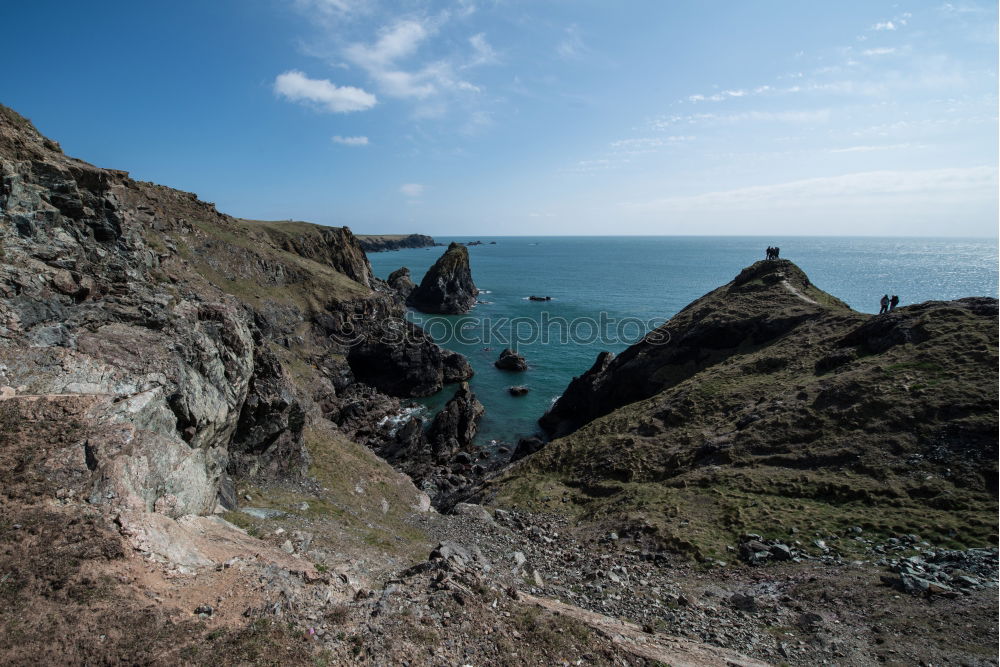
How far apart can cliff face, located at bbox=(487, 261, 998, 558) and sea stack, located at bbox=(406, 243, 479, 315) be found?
76.9 m

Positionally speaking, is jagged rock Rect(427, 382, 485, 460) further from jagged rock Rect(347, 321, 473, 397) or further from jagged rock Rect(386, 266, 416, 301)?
jagged rock Rect(386, 266, 416, 301)

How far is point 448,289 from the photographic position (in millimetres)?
117500

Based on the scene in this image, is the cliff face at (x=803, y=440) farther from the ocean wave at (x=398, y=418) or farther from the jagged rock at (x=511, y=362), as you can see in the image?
the jagged rock at (x=511, y=362)

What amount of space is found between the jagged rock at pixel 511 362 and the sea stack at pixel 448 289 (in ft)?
144

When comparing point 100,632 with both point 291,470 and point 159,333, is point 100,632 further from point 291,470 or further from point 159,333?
point 291,470

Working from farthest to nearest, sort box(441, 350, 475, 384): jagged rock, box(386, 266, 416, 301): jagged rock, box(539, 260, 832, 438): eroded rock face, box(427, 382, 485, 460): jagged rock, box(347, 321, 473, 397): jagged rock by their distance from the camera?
box(386, 266, 416, 301): jagged rock < box(441, 350, 475, 384): jagged rock < box(347, 321, 473, 397): jagged rock < box(427, 382, 485, 460): jagged rock < box(539, 260, 832, 438): eroded rock face

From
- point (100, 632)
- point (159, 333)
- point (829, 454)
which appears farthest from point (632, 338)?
point (100, 632)

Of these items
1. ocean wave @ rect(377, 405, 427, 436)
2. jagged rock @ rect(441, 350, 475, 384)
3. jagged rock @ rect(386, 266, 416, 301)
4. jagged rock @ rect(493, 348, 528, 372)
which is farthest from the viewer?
jagged rock @ rect(386, 266, 416, 301)

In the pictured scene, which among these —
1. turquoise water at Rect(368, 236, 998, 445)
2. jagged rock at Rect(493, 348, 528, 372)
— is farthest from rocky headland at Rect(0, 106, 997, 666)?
jagged rock at Rect(493, 348, 528, 372)

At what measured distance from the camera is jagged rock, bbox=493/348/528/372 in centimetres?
6888

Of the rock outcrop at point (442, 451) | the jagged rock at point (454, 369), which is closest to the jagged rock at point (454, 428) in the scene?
the rock outcrop at point (442, 451)

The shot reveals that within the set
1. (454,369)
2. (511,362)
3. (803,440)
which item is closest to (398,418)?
(454,369)

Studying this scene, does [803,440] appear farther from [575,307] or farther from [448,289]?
[448,289]

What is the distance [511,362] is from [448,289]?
52.9 meters
